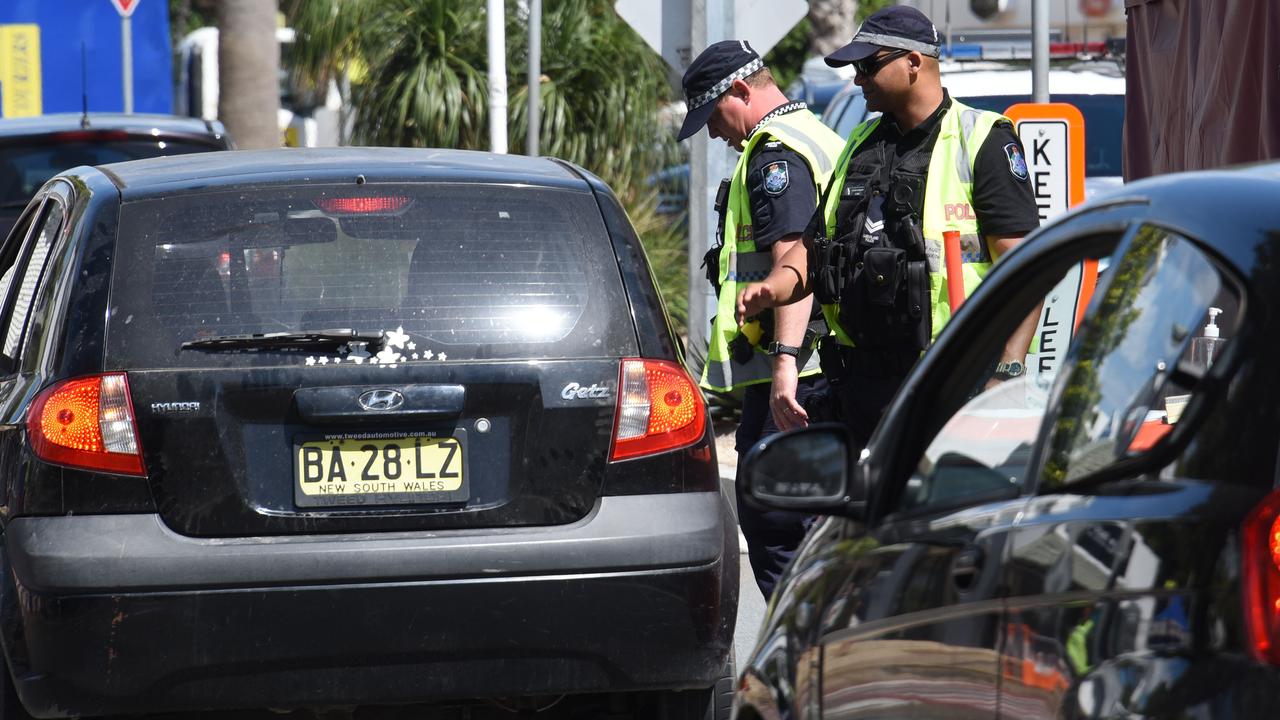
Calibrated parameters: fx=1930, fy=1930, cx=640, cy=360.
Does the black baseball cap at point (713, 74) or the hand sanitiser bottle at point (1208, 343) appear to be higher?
the black baseball cap at point (713, 74)

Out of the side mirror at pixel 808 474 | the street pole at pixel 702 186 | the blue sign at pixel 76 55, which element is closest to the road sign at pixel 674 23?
the street pole at pixel 702 186

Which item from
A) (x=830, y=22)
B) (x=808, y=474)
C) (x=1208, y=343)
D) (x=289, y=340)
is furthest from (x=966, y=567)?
(x=830, y=22)

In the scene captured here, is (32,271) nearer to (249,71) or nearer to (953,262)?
(953,262)

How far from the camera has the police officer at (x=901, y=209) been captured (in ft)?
16.2

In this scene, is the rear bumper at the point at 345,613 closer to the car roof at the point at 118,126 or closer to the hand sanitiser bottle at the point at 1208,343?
the hand sanitiser bottle at the point at 1208,343

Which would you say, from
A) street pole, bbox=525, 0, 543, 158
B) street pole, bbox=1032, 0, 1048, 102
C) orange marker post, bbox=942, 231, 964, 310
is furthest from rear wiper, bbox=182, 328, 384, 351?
street pole, bbox=525, 0, 543, 158

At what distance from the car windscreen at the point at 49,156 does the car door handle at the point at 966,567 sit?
8.69m

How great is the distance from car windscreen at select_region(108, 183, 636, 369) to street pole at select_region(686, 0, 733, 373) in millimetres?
5460

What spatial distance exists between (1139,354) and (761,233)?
10.7 feet

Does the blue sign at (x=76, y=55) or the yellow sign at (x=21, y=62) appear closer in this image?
the blue sign at (x=76, y=55)

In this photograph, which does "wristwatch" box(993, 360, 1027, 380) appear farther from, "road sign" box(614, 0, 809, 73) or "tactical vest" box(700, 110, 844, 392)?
"road sign" box(614, 0, 809, 73)

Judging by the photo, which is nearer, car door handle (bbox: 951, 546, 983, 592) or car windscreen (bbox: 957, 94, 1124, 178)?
car door handle (bbox: 951, 546, 983, 592)

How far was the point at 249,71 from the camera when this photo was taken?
1577cm

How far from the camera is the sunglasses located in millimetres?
5055
